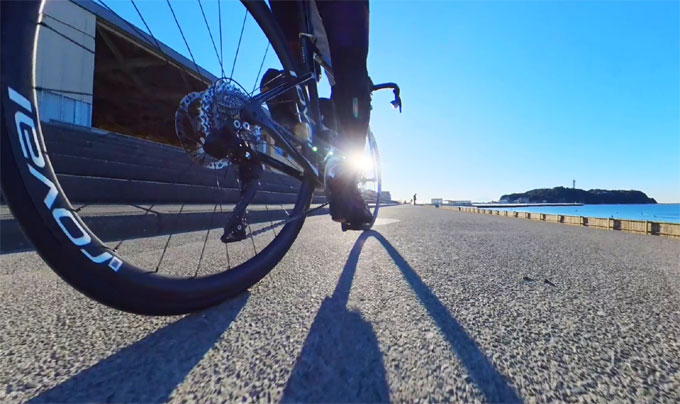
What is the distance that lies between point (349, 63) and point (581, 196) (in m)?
99.2

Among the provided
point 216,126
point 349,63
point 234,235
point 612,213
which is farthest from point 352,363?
point 612,213

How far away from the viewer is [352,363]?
596 millimetres

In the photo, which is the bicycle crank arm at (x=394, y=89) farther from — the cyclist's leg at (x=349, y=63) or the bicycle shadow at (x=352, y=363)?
the bicycle shadow at (x=352, y=363)

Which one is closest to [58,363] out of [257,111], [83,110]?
[257,111]

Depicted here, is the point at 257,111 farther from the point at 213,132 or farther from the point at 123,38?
the point at 123,38

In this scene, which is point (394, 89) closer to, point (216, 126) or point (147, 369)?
point (216, 126)

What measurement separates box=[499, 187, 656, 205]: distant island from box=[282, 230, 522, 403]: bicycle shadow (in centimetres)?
9005

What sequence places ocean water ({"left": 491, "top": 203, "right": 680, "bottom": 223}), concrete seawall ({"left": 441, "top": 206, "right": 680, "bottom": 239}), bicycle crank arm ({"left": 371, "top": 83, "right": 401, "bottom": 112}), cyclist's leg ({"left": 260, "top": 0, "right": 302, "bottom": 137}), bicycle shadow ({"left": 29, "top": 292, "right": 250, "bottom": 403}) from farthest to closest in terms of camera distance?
ocean water ({"left": 491, "top": 203, "right": 680, "bottom": 223}) → concrete seawall ({"left": 441, "top": 206, "right": 680, "bottom": 239}) → bicycle crank arm ({"left": 371, "top": 83, "right": 401, "bottom": 112}) → cyclist's leg ({"left": 260, "top": 0, "right": 302, "bottom": 137}) → bicycle shadow ({"left": 29, "top": 292, "right": 250, "bottom": 403})

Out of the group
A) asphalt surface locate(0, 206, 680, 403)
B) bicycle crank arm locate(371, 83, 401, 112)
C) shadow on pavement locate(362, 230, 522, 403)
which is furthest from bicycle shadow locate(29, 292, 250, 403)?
bicycle crank arm locate(371, 83, 401, 112)

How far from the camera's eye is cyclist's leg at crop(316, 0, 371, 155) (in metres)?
1.41

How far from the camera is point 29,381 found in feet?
1.68

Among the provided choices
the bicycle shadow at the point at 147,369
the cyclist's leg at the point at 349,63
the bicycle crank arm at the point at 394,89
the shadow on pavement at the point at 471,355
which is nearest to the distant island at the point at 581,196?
the bicycle crank arm at the point at 394,89

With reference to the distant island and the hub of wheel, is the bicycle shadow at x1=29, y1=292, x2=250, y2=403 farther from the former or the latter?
the distant island

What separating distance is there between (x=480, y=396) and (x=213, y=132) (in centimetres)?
113
